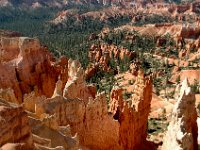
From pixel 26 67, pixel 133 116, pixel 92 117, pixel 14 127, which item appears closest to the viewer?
pixel 14 127

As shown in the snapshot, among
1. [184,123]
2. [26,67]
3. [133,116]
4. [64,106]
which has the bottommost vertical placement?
[133,116]

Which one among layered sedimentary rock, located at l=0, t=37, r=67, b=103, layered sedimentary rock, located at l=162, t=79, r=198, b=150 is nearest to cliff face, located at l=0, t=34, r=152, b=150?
layered sedimentary rock, located at l=0, t=37, r=67, b=103

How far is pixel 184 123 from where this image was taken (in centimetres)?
2020

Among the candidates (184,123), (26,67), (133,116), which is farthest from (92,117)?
(26,67)

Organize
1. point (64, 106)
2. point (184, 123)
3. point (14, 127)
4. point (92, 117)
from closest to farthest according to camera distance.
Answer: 1. point (14, 127)
2. point (184, 123)
3. point (64, 106)
4. point (92, 117)

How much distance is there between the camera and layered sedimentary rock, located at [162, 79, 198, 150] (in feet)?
63.7

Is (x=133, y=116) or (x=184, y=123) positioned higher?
(x=184, y=123)

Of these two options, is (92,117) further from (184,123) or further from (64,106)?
(184,123)

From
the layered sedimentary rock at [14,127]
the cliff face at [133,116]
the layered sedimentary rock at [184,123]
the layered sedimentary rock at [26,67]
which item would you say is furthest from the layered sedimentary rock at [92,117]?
the layered sedimentary rock at [26,67]

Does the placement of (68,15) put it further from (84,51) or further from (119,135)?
(119,135)

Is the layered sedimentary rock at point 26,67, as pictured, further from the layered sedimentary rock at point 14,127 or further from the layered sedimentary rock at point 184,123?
the layered sedimentary rock at point 14,127

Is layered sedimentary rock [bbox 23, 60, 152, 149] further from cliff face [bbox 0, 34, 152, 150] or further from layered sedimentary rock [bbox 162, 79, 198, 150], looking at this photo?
layered sedimentary rock [bbox 162, 79, 198, 150]

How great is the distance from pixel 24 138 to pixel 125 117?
15683 millimetres

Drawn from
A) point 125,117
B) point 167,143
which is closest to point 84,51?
point 125,117
